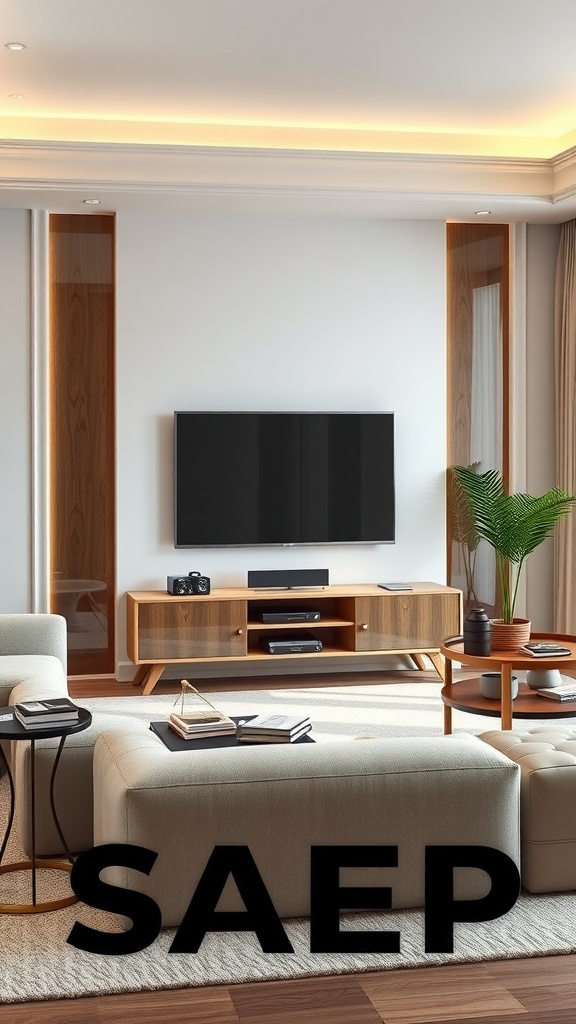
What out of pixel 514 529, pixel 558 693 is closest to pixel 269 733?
pixel 558 693

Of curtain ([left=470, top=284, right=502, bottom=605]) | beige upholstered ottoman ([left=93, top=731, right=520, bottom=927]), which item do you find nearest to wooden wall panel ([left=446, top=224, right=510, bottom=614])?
curtain ([left=470, top=284, right=502, bottom=605])

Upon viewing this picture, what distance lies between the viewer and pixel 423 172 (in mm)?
5914

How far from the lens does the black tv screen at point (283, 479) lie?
→ 6.21 meters

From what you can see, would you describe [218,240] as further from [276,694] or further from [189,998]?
[189,998]

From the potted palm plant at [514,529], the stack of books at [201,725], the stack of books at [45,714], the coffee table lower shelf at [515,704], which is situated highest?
the potted palm plant at [514,529]

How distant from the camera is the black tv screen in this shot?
621 cm

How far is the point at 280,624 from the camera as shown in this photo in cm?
601

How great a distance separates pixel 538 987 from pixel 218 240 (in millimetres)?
4620

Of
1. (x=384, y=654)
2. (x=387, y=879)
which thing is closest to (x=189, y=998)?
(x=387, y=879)

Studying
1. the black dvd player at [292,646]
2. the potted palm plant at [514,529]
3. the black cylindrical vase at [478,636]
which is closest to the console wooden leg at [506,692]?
the black cylindrical vase at [478,636]

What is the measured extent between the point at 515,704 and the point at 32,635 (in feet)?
7.06

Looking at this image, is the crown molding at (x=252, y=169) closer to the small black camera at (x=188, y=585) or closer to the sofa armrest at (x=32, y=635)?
the small black camera at (x=188, y=585)

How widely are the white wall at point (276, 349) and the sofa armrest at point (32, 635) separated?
109 centimetres

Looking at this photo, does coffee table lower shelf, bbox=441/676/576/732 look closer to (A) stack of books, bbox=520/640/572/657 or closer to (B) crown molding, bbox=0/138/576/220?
(A) stack of books, bbox=520/640/572/657
